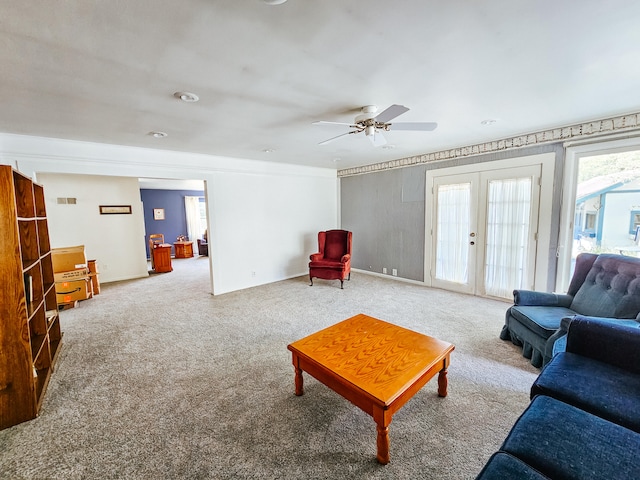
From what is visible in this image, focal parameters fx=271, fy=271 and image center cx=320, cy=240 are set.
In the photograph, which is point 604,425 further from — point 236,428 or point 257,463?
point 236,428

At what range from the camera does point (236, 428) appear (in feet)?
5.92

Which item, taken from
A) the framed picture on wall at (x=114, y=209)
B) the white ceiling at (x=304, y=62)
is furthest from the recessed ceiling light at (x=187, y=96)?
the framed picture on wall at (x=114, y=209)

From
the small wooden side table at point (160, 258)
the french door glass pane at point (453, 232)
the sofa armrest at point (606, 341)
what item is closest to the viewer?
the sofa armrest at point (606, 341)

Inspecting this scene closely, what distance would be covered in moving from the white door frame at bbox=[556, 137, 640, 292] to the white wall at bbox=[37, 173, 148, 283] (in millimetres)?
7601

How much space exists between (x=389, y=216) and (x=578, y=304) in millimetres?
3329

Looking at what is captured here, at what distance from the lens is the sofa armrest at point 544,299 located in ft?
8.79

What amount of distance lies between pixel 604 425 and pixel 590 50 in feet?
7.08

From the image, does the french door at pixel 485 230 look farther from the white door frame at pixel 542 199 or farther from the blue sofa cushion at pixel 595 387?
the blue sofa cushion at pixel 595 387

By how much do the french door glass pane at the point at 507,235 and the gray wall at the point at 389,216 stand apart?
0.54 meters

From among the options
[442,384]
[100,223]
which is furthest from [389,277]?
[100,223]

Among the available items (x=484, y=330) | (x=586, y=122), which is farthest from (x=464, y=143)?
(x=484, y=330)

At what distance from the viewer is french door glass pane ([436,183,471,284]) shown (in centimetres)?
446

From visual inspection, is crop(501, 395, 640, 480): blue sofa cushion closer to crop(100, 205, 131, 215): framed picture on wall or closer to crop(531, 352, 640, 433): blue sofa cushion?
crop(531, 352, 640, 433): blue sofa cushion

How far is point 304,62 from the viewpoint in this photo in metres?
1.81
